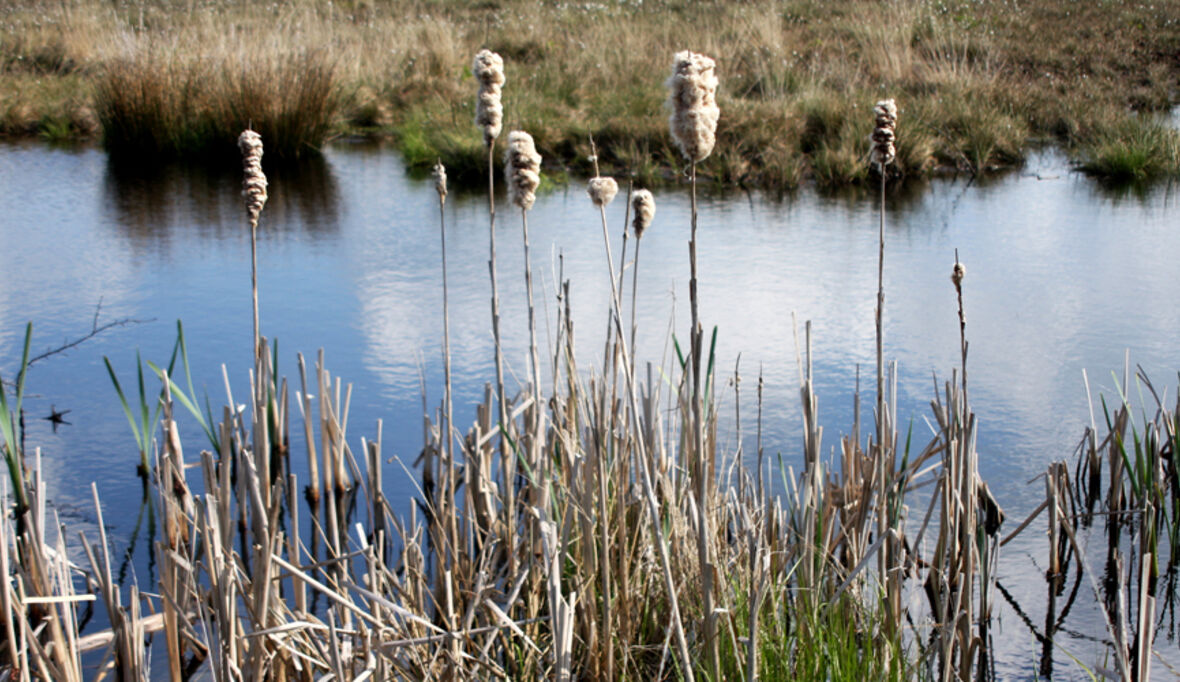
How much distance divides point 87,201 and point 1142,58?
9.94 meters

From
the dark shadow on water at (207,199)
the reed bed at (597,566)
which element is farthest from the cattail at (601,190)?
the dark shadow on water at (207,199)

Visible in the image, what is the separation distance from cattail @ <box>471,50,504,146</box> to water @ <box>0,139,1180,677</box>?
0.39 metres

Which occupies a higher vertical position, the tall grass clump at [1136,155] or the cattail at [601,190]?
the tall grass clump at [1136,155]

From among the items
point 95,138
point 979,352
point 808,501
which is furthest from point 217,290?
point 95,138

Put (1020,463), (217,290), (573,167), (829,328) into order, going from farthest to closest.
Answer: (573,167)
(217,290)
(829,328)
(1020,463)

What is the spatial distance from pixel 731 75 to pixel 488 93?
25.2 feet

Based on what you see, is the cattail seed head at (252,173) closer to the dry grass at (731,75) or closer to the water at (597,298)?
the water at (597,298)

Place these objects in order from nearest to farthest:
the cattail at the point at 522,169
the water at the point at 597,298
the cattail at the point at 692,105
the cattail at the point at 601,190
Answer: the cattail at the point at 692,105 → the cattail at the point at 601,190 → the cattail at the point at 522,169 → the water at the point at 597,298

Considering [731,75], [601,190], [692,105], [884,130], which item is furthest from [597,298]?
[731,75]

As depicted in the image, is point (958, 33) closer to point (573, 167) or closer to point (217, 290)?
point (573, 167)

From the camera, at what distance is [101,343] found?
327 centimetres

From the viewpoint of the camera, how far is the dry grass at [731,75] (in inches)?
257

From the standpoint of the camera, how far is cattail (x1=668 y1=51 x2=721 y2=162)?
100 cm

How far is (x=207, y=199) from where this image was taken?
5.33 metres
